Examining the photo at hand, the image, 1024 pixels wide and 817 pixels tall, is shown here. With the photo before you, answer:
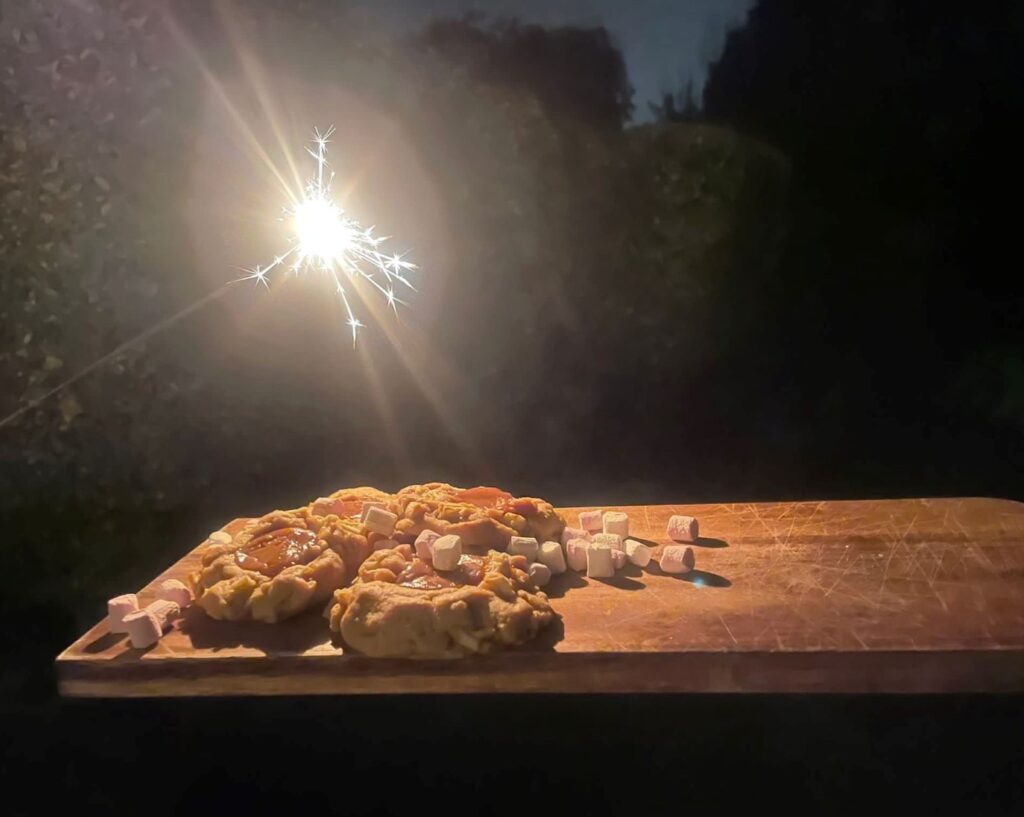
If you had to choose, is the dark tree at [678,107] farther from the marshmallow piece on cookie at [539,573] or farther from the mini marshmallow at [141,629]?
the mini marshmallow at [141,629]

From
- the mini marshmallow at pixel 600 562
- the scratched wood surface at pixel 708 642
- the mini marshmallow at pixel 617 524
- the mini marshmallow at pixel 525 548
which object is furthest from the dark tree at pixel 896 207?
the mini marshmallow at pixel 525 548

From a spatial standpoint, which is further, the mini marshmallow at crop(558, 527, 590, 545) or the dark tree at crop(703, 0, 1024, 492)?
the mini marshmallow at crop(558, 527, 590, 545)

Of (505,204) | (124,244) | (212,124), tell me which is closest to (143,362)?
(124,244)

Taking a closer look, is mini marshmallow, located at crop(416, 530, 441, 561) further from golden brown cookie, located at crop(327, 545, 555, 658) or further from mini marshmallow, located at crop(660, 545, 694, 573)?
mini marshmallow, located at crop(660, 545, 694, 573)

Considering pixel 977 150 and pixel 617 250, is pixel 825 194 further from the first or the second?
pixel 617 250

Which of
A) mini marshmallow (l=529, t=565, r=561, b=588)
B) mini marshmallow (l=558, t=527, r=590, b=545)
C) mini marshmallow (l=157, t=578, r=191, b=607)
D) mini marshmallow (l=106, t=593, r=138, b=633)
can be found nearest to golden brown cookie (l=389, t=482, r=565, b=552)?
mini marshmallow (l=558, t=527, r=590, b=545)

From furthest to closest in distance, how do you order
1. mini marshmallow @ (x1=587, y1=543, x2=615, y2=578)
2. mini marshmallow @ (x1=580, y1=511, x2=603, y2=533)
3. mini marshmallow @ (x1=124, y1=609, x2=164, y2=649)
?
mini marshmallow @ (x1=580, y1=511, x2=603, y2=533), mini marshmallow @ (x1=587, y1=543, x2=615, y2=578), mini marshmallow @ (x1=124, y1=609, x2=164, y2=649)
